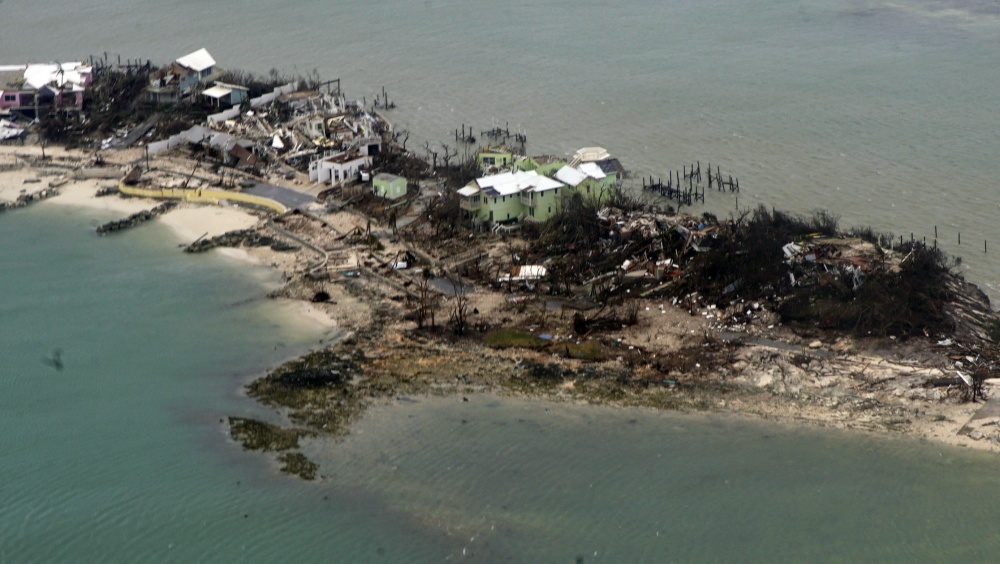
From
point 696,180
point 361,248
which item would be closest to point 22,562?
point 361,248

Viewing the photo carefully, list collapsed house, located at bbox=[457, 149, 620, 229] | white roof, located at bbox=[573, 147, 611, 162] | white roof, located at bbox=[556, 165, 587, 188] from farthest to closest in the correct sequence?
white roof, located at bbox=[573, 147, 611, 162] → white roof, located at bbox=[556, 165, 587, 188] → collapsed house, located at bbox=[457, 149, 620, 229]

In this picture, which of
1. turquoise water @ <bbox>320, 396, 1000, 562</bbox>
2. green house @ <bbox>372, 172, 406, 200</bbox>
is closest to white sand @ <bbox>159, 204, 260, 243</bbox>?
green house @ <bbox>372, 172, 406, 200</bbox>

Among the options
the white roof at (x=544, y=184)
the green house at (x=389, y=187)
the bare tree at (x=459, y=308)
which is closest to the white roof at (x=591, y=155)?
the white roof at (x=544, y=184)

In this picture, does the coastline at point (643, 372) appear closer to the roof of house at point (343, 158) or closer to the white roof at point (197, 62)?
the roof of house at point (343, 158)

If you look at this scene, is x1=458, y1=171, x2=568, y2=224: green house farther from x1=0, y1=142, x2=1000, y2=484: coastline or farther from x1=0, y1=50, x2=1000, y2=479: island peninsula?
x1=0, y1=142, x2=1000, y2=484: coastline

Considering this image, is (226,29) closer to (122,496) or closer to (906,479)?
(122,496)

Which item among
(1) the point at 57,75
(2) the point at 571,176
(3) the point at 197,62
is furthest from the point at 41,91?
(2) the point at 571,176

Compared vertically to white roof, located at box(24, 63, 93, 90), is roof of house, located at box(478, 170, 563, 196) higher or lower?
lower
